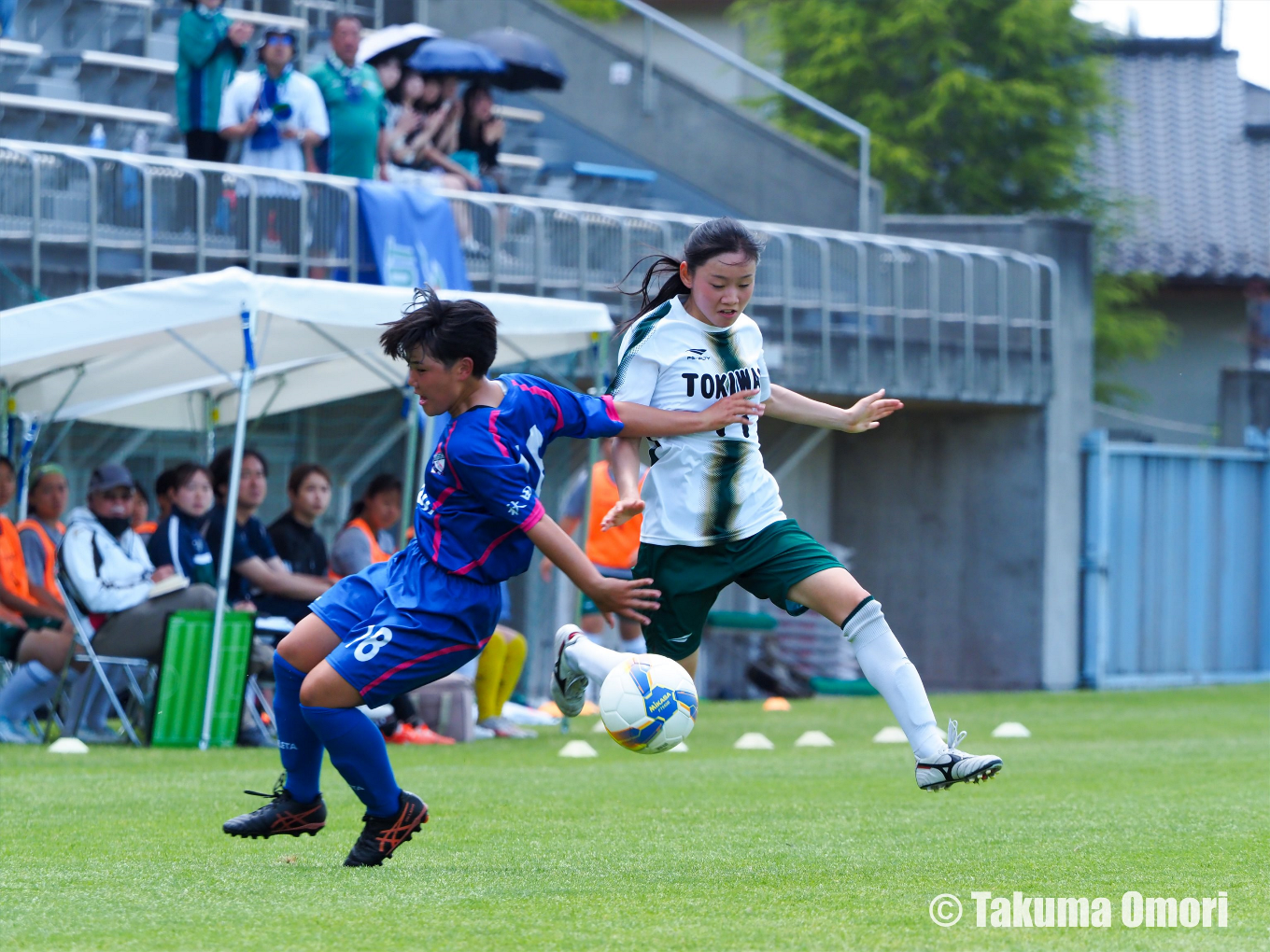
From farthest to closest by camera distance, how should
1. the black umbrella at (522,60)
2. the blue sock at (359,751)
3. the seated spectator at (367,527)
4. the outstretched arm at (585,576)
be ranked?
the black umbrella at (522,60), the seated spectator at (367,527), the blue sock at (359,751), the outstretched arm at (585,576)

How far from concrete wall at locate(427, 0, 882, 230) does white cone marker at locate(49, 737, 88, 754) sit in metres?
12.1

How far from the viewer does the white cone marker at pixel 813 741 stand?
12.5m

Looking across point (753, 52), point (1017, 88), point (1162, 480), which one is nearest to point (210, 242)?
point (1162, 480)

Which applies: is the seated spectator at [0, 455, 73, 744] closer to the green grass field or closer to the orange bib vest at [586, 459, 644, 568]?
the green grass field

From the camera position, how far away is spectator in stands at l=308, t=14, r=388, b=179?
16203 millimetres

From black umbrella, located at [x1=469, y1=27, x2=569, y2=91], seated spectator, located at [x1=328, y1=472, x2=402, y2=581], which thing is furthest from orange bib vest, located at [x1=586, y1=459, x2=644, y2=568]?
black umbrella, located at [x1=469, y1=27, x2=569, y2=91]

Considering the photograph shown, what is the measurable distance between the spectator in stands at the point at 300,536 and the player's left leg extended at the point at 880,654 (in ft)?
22.1

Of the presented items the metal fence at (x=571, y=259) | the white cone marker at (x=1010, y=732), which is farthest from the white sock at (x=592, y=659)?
the white cone marker at (x=1010, y=732)

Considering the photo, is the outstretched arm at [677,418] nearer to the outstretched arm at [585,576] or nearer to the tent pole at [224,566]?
the outstretched arm at [585,576]

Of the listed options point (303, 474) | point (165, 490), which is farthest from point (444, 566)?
point (165, 490)

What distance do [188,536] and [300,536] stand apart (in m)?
0.71

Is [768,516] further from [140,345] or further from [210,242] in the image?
[210,242]

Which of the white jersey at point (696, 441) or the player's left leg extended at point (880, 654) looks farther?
the white jersey at point (696, 441)

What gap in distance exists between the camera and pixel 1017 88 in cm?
3166
